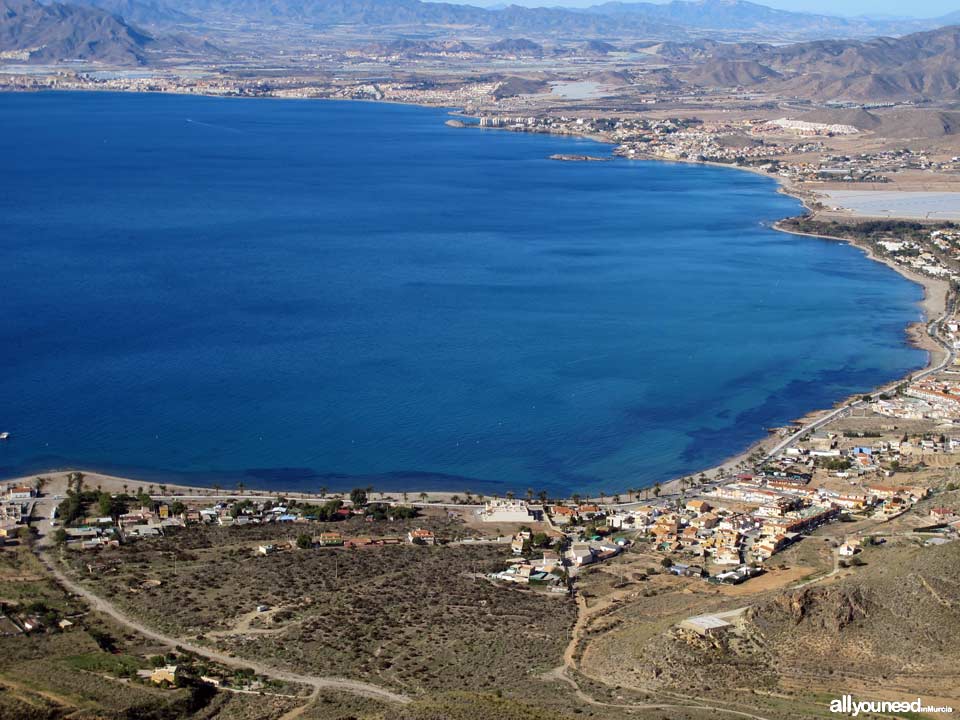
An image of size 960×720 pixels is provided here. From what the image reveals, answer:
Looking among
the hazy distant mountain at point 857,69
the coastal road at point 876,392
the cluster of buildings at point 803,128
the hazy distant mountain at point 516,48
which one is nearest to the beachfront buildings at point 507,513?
the coastal road at point 876,392

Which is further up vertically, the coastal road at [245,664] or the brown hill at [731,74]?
the brown hill at [731,74]

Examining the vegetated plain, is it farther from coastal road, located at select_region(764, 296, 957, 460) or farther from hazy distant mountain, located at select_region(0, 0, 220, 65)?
hazy distant mountain, located at select_region(0, 0, 220, 65)

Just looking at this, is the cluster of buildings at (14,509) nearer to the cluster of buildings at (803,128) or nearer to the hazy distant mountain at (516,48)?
the cluster of buildings at (803,128)

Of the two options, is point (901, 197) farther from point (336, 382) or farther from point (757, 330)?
point (336, 382)

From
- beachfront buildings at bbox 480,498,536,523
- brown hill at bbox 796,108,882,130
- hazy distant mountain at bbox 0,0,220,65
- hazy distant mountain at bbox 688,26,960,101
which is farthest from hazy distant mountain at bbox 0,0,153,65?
beachfront buildings at bbox 480,498,536,523

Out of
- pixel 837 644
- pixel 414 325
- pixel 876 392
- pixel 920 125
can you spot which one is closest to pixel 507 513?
pixel 837 644
